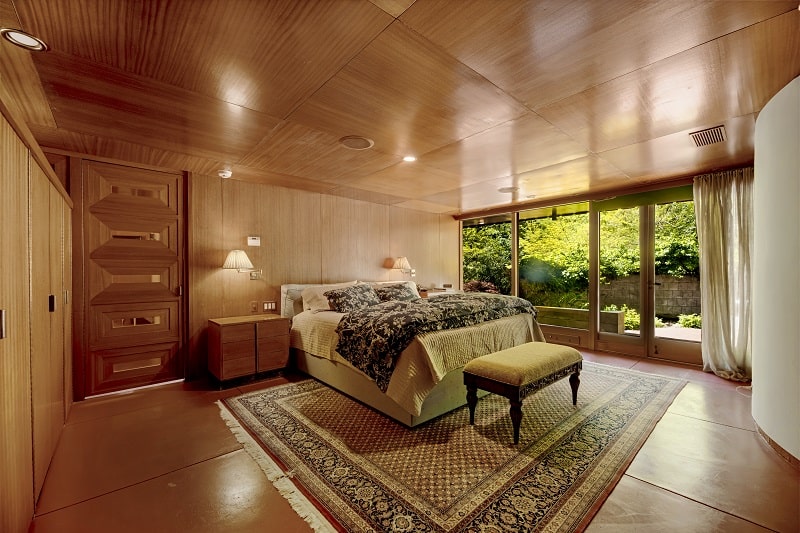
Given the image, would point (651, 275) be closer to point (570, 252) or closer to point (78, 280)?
point (570, 252)

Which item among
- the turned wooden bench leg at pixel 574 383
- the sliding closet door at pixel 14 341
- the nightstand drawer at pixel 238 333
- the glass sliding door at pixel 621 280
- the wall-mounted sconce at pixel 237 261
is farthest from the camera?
the glass sliding door at pixel 621 280

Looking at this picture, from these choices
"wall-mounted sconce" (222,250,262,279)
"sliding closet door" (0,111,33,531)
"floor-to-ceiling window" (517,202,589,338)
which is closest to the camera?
"sliding closet door" (0,111,33,531)

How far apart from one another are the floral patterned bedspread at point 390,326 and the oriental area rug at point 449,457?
48 centimetres

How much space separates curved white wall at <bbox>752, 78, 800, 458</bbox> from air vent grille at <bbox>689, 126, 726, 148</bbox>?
346 millimetres

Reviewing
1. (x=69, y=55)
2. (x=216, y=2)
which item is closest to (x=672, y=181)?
(x=216, y=2)

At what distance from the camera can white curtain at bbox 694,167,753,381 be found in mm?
3768

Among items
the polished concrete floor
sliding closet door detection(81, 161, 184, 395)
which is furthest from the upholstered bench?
sliding closet door detection(81, 161, 184, 395)

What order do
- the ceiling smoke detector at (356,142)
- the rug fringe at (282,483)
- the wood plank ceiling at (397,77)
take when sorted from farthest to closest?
1. the ceiling smoke detector at (356,142)
2. the rug fringe at (282,483)
3. the wood plank ceiling at (397,77)

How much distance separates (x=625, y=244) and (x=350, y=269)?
13.4ft

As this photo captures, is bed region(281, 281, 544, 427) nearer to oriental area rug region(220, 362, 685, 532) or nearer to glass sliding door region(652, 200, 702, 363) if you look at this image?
oriental area rug region(220, 362, 685, 532)

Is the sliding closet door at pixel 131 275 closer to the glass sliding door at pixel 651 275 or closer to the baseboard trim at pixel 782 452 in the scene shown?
the baseboard trim at pixel 782 452

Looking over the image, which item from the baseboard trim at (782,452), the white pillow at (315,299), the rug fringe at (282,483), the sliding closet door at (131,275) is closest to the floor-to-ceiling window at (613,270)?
the baseboard trim at (782,452)

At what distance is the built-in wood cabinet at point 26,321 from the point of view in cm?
132

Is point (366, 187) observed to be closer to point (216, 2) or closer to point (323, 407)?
point (323, 407)
